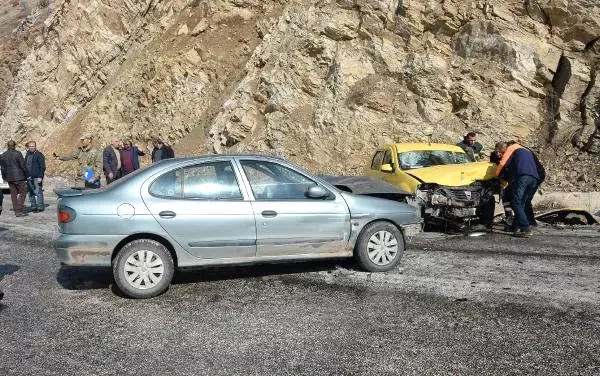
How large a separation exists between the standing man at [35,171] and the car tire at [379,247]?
1011 cm

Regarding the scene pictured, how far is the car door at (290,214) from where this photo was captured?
5.84m

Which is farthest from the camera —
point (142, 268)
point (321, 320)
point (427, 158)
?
point (427, 158)

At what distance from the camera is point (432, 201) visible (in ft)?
28.7

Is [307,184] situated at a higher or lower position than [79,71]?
lower

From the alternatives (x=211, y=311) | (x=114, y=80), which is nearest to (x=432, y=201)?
(x=211, y=311)

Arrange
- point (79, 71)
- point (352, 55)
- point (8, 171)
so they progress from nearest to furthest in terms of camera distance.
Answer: point (8, 171) < point (352, 55) < point (79, 71)

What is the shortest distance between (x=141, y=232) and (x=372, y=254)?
2.70 metres

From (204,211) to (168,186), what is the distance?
0.49 metres

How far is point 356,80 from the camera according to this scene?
61.1 ft

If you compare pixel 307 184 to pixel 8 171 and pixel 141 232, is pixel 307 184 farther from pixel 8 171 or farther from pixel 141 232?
pixel 8 171

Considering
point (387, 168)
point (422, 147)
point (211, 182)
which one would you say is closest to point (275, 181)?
point (211, 182)

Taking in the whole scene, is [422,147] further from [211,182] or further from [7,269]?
[7,269]

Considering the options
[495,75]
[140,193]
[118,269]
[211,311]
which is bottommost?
[211,311]

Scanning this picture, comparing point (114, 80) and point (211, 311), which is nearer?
point (211, 311)
